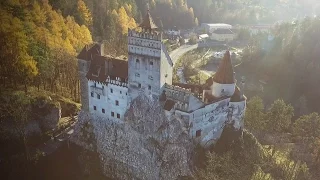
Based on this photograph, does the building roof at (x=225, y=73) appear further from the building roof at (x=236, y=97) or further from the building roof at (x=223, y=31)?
the building roof at (x=223, y=31)

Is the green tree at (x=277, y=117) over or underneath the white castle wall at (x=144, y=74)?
underneath

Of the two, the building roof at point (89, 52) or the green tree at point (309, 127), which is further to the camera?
the green tree at point (309, 127)

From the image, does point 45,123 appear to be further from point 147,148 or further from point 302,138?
point 302,138

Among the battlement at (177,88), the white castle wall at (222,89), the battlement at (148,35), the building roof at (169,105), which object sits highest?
the battlement at (148,35)

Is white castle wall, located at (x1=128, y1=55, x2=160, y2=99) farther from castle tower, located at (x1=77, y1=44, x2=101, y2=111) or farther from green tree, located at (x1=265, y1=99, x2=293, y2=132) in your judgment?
green tree, located at (x1=265, y1=99, x2=293, y2=132)

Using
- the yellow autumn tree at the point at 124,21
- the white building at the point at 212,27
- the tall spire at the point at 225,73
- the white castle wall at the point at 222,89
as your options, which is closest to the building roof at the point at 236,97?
the white castle wall at the point at 222,89

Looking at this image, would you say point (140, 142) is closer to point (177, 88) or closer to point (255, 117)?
point (177, 88)

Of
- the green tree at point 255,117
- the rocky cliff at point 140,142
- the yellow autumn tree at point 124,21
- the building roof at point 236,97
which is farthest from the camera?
the yellow autumn tree at point 124,21
